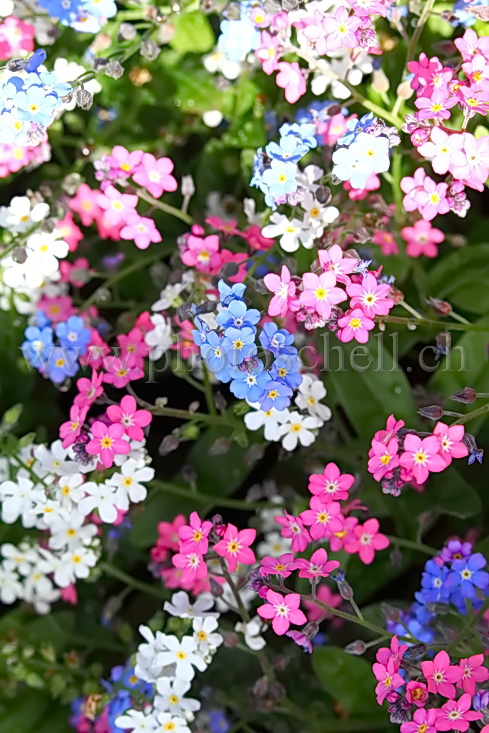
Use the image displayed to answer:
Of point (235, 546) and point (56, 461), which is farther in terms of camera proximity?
point (56, 461)

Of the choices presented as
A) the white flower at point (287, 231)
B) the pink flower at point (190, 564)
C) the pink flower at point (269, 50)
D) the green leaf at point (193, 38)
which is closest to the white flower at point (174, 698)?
the pink flower at point (190, 564)

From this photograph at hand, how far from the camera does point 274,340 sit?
154cm

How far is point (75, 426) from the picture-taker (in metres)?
1.67

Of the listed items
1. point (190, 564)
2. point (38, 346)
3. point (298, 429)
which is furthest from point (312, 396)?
point (38, 346)

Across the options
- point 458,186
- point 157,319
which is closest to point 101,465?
point 157,319

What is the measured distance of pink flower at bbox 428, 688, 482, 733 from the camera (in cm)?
142

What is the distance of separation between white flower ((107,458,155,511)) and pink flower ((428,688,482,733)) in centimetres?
69

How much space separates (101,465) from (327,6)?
1091mm

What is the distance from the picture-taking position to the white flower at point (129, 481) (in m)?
1.72

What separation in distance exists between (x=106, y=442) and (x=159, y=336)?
1.00 feet

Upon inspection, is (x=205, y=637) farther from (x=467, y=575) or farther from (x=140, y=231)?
(x=140, y=231)

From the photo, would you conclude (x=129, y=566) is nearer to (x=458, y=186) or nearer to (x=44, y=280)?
(x=44, y=280)

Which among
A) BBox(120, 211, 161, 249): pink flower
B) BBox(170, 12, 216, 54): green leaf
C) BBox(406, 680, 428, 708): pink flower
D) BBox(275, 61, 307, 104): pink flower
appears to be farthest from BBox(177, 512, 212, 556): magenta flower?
BBox(170, 12, 216, 54): green leaf

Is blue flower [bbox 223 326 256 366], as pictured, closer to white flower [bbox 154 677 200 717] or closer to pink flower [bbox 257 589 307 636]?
pink flower [bbox 257 589 307 636]
